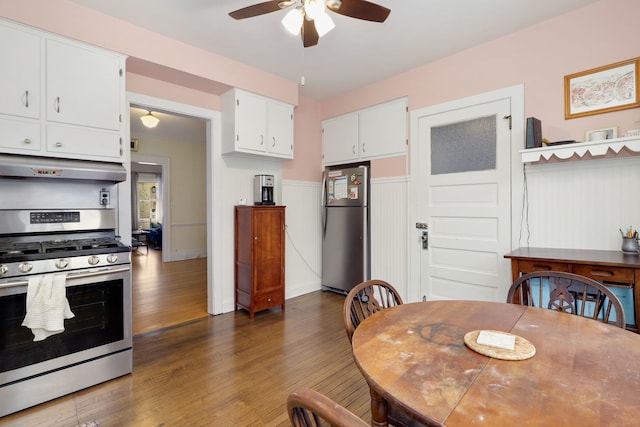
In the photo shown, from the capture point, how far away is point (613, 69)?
91.0 inches

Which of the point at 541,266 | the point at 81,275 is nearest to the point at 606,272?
the point at 541,266

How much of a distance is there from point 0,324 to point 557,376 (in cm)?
276

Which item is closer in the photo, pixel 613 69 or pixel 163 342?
pixel 613 69

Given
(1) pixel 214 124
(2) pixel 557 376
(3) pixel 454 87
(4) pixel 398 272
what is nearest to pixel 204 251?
(1) pixel 214 124

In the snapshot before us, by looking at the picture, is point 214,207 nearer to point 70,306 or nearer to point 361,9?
point 70,306

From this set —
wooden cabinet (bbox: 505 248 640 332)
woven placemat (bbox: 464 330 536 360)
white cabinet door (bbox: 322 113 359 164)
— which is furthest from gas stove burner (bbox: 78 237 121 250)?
wooden cabinet (bbox: 505 248 640 332)

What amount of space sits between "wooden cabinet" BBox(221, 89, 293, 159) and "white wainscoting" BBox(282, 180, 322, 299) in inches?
24.8

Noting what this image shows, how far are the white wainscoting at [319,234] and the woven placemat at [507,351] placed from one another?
2529 mm

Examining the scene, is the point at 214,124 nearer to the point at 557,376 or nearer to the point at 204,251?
the point at 557,376

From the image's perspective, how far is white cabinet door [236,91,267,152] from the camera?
3360 mm

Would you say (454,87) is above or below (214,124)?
above

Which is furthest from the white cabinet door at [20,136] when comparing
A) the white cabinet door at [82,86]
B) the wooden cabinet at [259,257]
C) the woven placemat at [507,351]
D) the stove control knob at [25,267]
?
the woven placemat at [507,351]

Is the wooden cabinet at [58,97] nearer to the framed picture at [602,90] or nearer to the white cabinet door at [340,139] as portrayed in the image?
the white cabinet door at [340,139]

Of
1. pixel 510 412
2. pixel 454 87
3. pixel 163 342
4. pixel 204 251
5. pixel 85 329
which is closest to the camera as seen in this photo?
pixel 510 412
